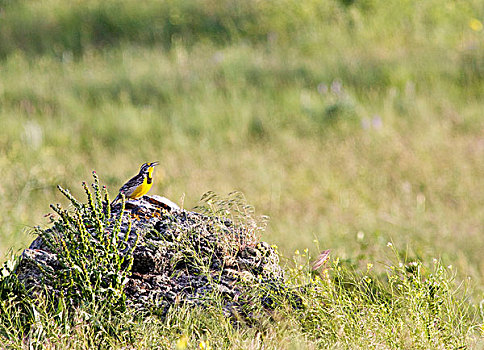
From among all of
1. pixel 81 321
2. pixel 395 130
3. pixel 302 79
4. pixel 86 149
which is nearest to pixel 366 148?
pixel 395 130

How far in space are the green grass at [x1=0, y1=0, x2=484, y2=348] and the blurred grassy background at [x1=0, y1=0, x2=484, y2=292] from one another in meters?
0.02

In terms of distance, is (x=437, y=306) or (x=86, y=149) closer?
(x=437, y=306)

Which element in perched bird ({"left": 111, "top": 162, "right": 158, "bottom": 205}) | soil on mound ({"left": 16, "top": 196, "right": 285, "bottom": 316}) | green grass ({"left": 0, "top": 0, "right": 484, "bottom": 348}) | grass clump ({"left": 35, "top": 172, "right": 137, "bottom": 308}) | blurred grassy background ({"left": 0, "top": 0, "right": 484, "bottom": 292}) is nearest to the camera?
grass clump ({"left": 35, "top": 172, "right": 137, "bottom": 308})

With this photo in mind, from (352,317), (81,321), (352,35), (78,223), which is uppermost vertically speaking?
Result: (352,35)

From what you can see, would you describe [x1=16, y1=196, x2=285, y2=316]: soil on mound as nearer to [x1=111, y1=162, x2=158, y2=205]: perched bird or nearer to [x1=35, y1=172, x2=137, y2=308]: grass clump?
[x1=35, y1=172, x2=137, y2=308]: grass clump

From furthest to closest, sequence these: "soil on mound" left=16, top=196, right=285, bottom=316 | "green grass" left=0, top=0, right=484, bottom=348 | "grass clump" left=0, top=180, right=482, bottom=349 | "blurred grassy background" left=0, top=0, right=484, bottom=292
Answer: "blurred grassy background" left=0, top=0, right=484, bottom=292 < "green grass" left=0, top=0, right=484, bottom=348 < "soil on mound" left=16, top=196, right=285, bottom=316 < "grass clump" left=0, top=180, right=482, bottom=349

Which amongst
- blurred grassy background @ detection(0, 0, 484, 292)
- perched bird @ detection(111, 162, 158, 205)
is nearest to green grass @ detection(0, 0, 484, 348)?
blurred grassy background @ detection(0, 0, 484, 292)

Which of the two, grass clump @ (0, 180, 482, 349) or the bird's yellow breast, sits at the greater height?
the bird's yellow breast

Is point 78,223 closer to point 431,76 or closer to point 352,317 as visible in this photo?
point 352,317

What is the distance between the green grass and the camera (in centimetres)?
555

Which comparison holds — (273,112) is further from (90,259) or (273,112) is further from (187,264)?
(90,259)

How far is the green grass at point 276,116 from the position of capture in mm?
5547

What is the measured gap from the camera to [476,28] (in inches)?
394

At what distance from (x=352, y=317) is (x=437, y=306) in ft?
1.36
